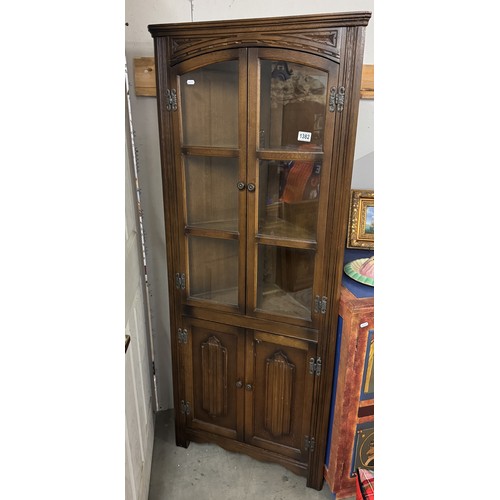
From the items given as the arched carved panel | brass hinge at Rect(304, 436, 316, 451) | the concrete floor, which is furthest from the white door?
brass hinge at Rect(304, 436, 316, 451)

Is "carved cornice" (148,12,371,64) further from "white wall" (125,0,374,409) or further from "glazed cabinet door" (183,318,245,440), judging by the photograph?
"glazed cabinet door" (183,318,245,440)

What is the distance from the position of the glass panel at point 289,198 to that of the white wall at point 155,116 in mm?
443

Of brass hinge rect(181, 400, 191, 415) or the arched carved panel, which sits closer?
the arched carved panel

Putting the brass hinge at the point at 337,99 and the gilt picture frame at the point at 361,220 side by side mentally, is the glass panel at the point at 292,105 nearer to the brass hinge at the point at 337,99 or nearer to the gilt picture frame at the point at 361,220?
the brass hinge at the point at 337,99

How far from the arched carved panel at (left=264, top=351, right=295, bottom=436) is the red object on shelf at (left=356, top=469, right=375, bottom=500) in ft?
1.05

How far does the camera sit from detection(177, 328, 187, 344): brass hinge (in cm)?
163

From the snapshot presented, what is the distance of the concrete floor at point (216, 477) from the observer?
1.62m

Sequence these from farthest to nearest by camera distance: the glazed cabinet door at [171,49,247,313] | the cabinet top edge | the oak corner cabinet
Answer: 1. the glazed cabinet door at [171,49,247,313]
2. the oak corner cabinet
3. the cabinet top edge

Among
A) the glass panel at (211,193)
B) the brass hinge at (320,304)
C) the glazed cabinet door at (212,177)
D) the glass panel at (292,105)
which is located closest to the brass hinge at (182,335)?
the glazed cabinet door at (212,177)

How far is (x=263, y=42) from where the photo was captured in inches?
47.2

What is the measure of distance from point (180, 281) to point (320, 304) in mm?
563
